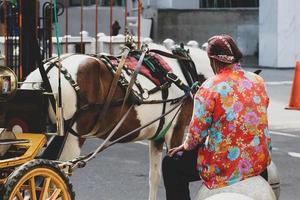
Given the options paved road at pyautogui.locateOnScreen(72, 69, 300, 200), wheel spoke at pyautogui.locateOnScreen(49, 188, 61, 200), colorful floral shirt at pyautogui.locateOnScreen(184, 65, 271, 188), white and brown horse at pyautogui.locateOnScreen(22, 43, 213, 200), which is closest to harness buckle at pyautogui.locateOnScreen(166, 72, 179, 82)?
white and brown horse at pyautogui.locateOnScreen(22, 43, 213, 200)

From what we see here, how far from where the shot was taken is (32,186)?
623cm

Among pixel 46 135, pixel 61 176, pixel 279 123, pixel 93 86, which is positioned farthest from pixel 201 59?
pixel 279 123

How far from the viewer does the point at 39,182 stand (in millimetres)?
6488

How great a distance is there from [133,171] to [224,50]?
204 inches

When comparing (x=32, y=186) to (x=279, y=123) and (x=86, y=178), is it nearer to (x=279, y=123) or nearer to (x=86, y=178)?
(x=86, y=178)

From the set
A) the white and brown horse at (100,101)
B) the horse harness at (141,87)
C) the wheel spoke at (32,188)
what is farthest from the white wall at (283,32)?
the wheel spoke at (32,188)

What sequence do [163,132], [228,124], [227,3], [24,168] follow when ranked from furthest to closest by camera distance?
[227,3], [163,132], [24,168], [228,124]

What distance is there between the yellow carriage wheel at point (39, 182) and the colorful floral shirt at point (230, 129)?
45.6 inches

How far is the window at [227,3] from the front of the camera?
130ft

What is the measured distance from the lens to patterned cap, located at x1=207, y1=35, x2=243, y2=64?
578cm

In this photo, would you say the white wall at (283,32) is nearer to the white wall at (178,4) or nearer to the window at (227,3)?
the white wall at (178,4)

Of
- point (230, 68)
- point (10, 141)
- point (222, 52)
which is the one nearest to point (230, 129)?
point (230, 68)

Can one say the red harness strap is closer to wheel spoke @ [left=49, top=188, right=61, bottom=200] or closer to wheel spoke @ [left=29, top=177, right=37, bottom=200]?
wheel spoke @ [left=49, top=188, right=61, bottom=200]

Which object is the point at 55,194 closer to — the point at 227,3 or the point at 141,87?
the point at 141,87
